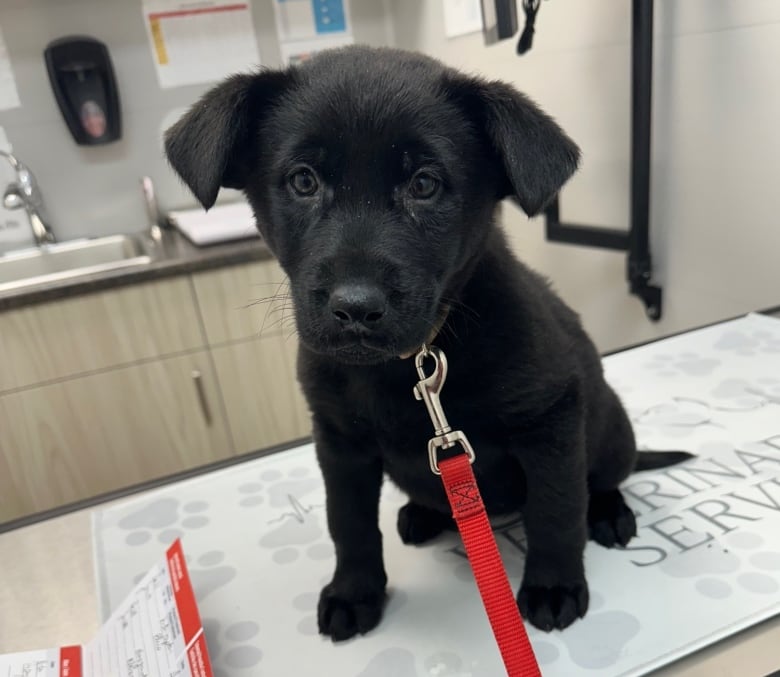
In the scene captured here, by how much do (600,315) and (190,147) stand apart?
156 cm

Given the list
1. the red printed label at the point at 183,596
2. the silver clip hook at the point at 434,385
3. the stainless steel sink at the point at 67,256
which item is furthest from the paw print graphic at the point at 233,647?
the stainless steel sink at the point at 67,256

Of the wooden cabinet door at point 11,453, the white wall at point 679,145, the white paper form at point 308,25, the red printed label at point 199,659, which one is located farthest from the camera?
the white paper form at point 308,25

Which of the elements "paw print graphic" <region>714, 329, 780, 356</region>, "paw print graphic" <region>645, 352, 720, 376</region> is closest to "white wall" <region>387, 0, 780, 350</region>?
"paw print graphic" <region>714, 329, 780, 356</region>

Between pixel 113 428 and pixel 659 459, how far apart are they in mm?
1593

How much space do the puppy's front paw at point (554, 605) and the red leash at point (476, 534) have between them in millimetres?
138

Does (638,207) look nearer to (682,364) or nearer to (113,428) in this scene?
(682,364)

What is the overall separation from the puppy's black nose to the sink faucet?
81.4 inches

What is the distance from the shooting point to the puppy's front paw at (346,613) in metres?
0.80

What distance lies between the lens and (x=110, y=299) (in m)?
1.86

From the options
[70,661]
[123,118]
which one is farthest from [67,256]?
[70,661]

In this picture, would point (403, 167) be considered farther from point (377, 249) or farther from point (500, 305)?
point (500, 305)

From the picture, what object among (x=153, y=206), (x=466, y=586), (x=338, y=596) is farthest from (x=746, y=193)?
(x=153, y=206)

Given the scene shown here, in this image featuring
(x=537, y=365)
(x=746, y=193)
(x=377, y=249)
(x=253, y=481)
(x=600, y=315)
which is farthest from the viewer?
(x=600, y=315)

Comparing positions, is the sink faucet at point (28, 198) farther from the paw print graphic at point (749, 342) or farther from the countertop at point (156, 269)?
the paw print graphic at point (749, 342)
